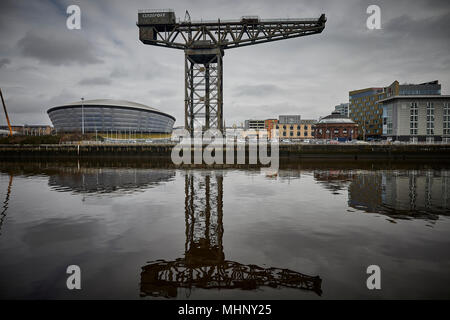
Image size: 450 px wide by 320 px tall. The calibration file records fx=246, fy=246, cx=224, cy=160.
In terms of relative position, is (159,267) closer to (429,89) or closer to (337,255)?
(337,255)

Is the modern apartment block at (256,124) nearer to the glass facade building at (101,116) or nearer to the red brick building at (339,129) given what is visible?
the glass facade building at (101,116)

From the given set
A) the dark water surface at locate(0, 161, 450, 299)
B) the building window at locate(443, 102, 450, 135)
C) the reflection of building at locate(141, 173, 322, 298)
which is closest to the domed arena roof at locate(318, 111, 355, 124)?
the building window at locate(443, 102, 450, 135)

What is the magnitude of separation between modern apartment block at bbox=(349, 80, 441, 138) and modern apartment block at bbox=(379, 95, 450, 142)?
20.9ft

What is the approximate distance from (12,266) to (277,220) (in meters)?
8.15

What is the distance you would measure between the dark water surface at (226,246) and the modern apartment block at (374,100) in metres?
80.9

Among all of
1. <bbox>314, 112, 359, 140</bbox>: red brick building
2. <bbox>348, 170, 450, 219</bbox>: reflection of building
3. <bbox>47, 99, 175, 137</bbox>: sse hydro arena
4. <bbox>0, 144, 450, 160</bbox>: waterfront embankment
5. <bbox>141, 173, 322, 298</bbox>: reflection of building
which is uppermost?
<bbox>47, 99, 175, 137</bbox>: sse hydro arena

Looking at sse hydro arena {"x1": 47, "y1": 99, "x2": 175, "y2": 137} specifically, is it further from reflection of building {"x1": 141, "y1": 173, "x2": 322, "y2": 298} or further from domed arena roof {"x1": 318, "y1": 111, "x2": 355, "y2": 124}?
reflection of building {"x1": 141, "y1": 173, "x2": 322, "y2": 298}

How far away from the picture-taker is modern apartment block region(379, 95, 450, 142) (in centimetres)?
6956

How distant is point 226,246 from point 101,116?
120 m

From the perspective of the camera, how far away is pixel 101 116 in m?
111

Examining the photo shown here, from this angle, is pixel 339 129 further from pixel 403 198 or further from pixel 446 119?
pixel 403 198

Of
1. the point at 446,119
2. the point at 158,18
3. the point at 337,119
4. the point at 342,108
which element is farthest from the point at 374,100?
the point at 158,18
